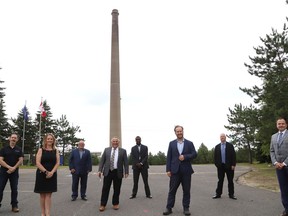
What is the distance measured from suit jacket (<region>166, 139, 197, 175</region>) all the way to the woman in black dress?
2.74 m

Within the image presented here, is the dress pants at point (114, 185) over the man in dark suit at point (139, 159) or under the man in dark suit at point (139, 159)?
under

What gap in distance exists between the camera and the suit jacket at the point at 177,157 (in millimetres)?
7969

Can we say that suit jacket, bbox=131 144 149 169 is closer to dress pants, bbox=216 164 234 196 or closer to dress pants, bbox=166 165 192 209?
dress pants, bbox=216 164 234 196

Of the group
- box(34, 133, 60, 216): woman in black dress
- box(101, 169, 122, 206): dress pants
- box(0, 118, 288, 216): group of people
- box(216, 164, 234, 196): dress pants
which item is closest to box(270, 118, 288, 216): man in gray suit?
box(0, 118, 288, 216): group of people

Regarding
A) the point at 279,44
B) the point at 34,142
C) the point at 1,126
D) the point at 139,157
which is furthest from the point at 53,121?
the point at 139,157

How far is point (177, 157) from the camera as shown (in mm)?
8008

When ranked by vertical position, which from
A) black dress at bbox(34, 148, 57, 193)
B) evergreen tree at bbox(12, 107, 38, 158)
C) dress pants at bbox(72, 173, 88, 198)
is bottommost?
dress pants at bbox(72, 173, 88, 198)

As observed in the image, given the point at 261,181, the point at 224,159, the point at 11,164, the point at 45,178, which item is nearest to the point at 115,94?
the point at 261,181

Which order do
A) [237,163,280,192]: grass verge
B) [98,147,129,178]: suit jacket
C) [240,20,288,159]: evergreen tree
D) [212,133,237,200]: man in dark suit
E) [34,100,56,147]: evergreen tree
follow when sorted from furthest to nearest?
[34,100,56,147]: evergreen tree, [240,20,288,159]: evergreen tree, [237,163,280,192]: grass verge, [212,133,237,200]: man in dark suit, [98,147,129,178]: suit jacket

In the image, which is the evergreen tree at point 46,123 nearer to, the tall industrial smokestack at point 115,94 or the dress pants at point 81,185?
the tall industrial smokestack at point 115,94

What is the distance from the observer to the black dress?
6989 mm

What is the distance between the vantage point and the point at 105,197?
8.63 metres

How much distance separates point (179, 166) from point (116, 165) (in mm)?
1919

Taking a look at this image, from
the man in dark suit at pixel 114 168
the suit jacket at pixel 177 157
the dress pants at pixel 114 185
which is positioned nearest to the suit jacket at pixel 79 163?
the man in dark suit at pixel 114 168
